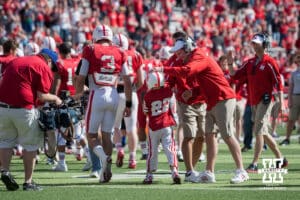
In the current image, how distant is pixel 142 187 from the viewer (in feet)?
41.1

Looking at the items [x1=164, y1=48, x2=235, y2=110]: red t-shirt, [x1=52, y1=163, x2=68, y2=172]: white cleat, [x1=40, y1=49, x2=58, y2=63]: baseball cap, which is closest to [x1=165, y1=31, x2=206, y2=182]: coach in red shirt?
[x1=164, y1=48, x2=235, y2=110]: red t-shirt

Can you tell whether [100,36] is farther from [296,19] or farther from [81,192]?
[296,19]

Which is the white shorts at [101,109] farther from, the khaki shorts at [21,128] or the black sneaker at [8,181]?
the black sneaker at [8,181]

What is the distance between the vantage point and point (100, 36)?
13.3 metres

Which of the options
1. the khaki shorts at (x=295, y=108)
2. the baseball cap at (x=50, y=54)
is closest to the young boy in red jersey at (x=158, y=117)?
the baseball cap at (x=50, y=54)

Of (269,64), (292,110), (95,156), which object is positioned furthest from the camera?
(292,110)

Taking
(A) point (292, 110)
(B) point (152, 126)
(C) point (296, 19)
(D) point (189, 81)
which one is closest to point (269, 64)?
(D) point (189, 81)

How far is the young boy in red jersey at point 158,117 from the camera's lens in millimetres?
13242

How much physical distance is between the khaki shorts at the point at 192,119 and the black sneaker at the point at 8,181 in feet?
9.08

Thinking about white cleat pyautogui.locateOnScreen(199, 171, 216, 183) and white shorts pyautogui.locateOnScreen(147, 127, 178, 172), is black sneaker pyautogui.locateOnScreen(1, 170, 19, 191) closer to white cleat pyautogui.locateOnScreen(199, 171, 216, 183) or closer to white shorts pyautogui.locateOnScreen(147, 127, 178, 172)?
white shorts pyautogui.locateOnScreen(147, 127, 178, 172)

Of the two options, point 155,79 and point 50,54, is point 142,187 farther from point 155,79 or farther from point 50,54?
point 50,54

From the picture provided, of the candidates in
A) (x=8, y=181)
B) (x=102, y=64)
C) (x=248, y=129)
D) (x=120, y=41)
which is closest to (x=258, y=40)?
(x=120, y=41)

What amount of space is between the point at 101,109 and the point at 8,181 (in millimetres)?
1710

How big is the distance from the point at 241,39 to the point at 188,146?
25736mm
